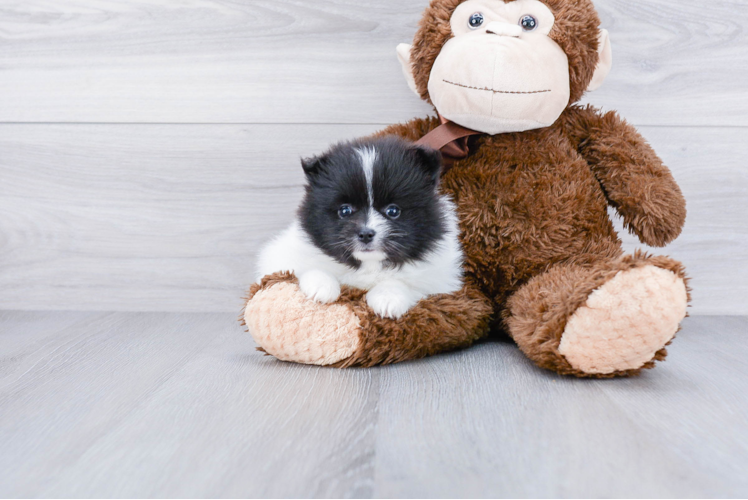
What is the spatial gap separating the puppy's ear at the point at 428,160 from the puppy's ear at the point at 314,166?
0.17 m

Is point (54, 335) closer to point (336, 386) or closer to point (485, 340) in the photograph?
point (336, 386)

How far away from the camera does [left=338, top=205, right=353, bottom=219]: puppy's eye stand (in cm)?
111

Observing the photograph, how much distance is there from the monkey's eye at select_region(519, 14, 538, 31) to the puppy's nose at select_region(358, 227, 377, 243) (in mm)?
541

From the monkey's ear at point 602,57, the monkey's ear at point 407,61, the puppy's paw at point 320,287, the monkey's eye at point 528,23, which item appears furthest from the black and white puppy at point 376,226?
the monkey's ear at point 602,57

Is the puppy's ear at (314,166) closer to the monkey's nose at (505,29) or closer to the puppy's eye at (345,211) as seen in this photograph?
the puppy's eye at (345,211)

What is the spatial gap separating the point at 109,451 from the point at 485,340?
833mm

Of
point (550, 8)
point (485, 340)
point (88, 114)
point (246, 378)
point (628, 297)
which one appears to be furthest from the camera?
point (88, 114)

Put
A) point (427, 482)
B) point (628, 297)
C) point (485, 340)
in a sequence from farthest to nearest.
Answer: point (485, 340)
point (628, 297)
point (427, 482)

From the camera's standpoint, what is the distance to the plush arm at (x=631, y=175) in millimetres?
1223

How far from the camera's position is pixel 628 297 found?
3.18ft

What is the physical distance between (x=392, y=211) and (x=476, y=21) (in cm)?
45

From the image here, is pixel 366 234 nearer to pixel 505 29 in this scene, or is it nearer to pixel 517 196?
pixel 517 196

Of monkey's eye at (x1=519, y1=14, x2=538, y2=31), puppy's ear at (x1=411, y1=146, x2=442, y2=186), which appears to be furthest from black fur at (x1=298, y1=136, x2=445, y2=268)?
monkey's eye at (x1=519, y1=14, x2=538, y2=31)

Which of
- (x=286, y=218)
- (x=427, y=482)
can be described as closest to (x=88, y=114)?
(x=286, y=218)
